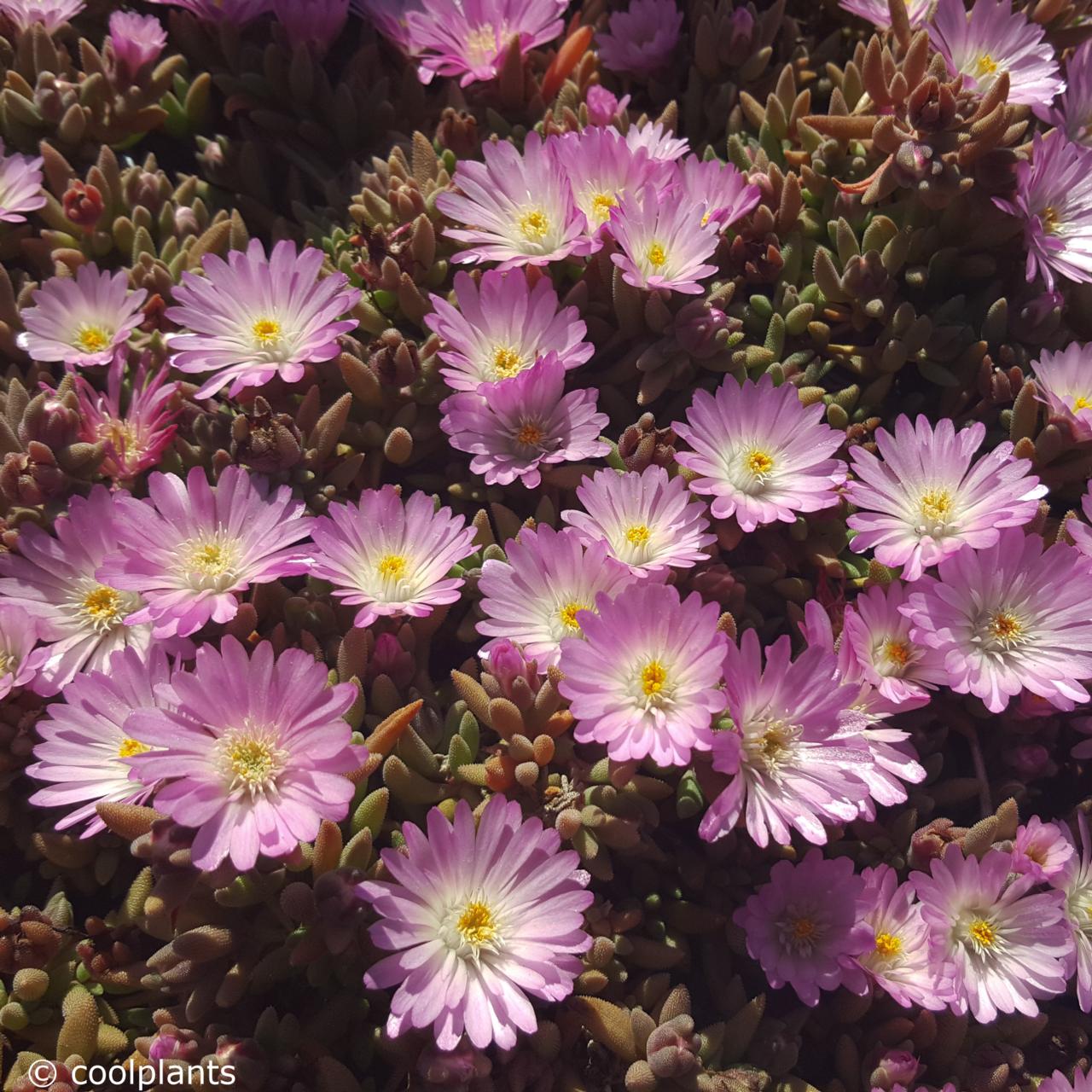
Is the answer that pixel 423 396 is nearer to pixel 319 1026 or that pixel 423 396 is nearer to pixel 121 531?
pixel 121 531

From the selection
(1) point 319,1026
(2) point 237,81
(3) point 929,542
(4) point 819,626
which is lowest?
(1) point 319,1026

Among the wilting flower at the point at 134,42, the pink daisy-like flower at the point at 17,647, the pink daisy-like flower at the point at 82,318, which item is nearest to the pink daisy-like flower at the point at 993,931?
the pink daisy-like flower at the point at 17,647

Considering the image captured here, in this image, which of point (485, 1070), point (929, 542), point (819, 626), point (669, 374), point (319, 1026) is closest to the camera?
point (485, 1070)

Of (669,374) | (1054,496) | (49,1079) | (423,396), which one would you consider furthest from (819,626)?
(49,1079)

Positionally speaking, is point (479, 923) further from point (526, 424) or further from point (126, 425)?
point (126, 425)

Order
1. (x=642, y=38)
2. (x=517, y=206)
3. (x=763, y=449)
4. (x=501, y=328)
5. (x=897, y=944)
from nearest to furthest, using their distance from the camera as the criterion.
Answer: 1. (x=897, y=944)
2. (x=763, y=449)
3. (x=501, y=328)
4. (x=517, y=206)
5. (x=642, y=38)

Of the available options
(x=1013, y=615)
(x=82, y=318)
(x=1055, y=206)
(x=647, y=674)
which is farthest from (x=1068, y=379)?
(x=82, y=318)

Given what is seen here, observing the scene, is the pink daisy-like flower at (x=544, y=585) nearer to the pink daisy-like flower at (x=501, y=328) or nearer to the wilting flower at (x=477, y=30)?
the pink daisy-like flower at (x=501, y=328)
